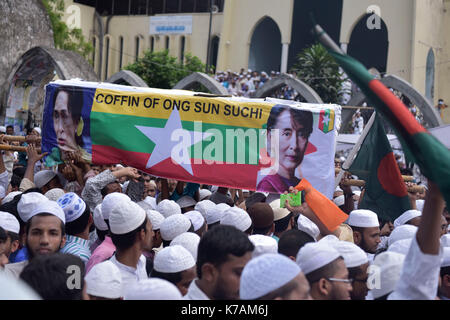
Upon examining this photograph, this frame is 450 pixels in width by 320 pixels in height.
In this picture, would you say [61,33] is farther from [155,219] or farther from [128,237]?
[128,237]

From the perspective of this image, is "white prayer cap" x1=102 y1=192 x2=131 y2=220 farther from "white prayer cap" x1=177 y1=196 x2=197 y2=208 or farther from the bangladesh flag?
the bangladesh flag

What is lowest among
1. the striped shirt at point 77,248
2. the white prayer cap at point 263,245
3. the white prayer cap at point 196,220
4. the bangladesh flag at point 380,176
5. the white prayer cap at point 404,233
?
the striped shirt at point 77,248

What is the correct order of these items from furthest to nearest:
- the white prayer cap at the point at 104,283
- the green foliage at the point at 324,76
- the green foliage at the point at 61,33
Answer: the green foliage at the point at 61,33 → the green foliage at the point at 324,76 → the white prayer cap at the point at 104,283

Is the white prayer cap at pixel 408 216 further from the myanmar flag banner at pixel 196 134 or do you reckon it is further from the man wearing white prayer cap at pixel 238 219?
the man wearing white prayer cap at pixel 238 219

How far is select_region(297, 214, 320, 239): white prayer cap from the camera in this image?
18.2 ft

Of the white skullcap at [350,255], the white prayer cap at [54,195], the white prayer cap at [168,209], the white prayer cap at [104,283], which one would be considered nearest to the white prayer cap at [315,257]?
the white skullcap at [350,255]

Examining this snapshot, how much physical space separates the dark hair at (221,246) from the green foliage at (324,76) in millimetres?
20586

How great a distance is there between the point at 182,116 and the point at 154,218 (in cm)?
207

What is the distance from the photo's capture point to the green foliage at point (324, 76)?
23.8 meters

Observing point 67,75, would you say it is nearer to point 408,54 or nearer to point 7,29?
point 7,29

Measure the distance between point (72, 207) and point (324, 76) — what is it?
1943 centimetres

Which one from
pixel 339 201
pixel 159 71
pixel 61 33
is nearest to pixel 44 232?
pixel 339 201

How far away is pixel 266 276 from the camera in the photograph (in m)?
2.71
